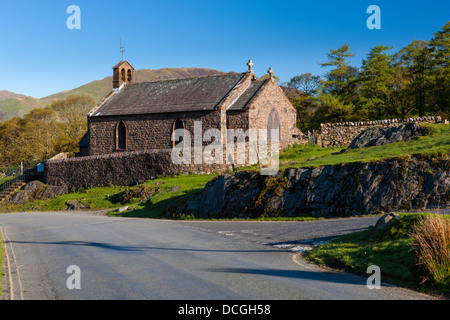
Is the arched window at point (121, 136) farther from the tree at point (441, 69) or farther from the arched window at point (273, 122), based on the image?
the tree at point (441, 69)

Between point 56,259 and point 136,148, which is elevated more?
point 136,148

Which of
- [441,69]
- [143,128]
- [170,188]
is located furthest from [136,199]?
[441,69]

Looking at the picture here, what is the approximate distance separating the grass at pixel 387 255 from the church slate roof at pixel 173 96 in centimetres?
2888

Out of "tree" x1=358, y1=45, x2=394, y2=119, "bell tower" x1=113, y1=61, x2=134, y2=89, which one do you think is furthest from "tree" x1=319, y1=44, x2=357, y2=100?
"bell tower" x1=113, y1=61, x2=134, y2=89

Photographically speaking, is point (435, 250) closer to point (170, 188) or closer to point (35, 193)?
point (170, 188)

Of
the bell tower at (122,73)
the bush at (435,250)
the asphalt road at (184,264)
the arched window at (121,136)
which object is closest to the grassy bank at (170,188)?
the asphalt road at (184,264)

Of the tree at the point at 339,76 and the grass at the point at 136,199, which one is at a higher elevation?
the tree at the point at 339,76

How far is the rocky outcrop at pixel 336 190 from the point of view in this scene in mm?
14641

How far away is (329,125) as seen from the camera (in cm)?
3756

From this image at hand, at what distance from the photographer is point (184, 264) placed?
10.0 m
